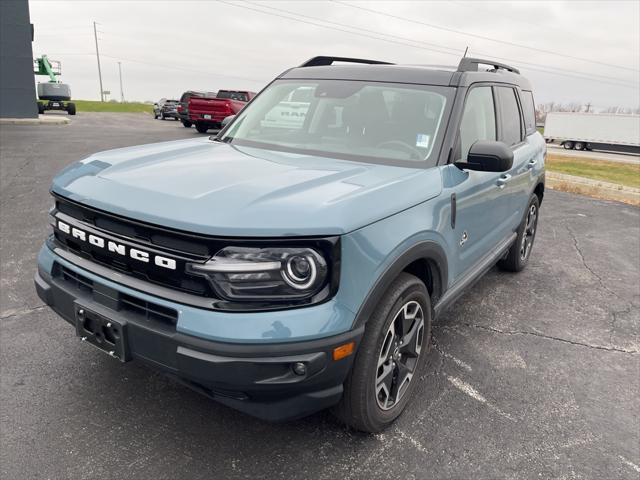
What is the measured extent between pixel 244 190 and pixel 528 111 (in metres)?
4.12

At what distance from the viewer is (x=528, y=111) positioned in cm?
531

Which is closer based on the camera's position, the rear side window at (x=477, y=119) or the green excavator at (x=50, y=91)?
the rear side window at (x=477, y=119)

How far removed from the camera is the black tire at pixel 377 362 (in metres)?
2.36

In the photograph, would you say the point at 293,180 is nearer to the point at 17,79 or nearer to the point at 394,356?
the point at 394,356

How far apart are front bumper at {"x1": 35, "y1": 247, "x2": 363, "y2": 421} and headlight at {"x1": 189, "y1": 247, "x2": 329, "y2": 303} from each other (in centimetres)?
12

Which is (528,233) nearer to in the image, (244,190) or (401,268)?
(401,268)

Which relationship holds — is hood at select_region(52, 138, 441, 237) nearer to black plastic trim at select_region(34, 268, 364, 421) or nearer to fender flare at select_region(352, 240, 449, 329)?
fender flare at select_region(352, 240, 449, 329)

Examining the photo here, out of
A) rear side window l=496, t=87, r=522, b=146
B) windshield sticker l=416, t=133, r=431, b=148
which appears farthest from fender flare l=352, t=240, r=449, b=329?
rear side window l=496, t=87, r=522, b=146

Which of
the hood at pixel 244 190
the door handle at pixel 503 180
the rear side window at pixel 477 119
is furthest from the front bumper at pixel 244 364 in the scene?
the door handle at pixel 503 180

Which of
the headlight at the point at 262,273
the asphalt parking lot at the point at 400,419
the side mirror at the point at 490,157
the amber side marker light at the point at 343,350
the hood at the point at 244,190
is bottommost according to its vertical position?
the asphalt parking lot at the point at 400,419

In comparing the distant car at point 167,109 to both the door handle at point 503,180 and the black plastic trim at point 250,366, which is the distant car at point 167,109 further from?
the black plastic trim at point 250,366

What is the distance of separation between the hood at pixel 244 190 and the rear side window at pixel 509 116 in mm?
1726

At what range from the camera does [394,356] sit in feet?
8.98

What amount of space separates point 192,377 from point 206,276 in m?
0.43
